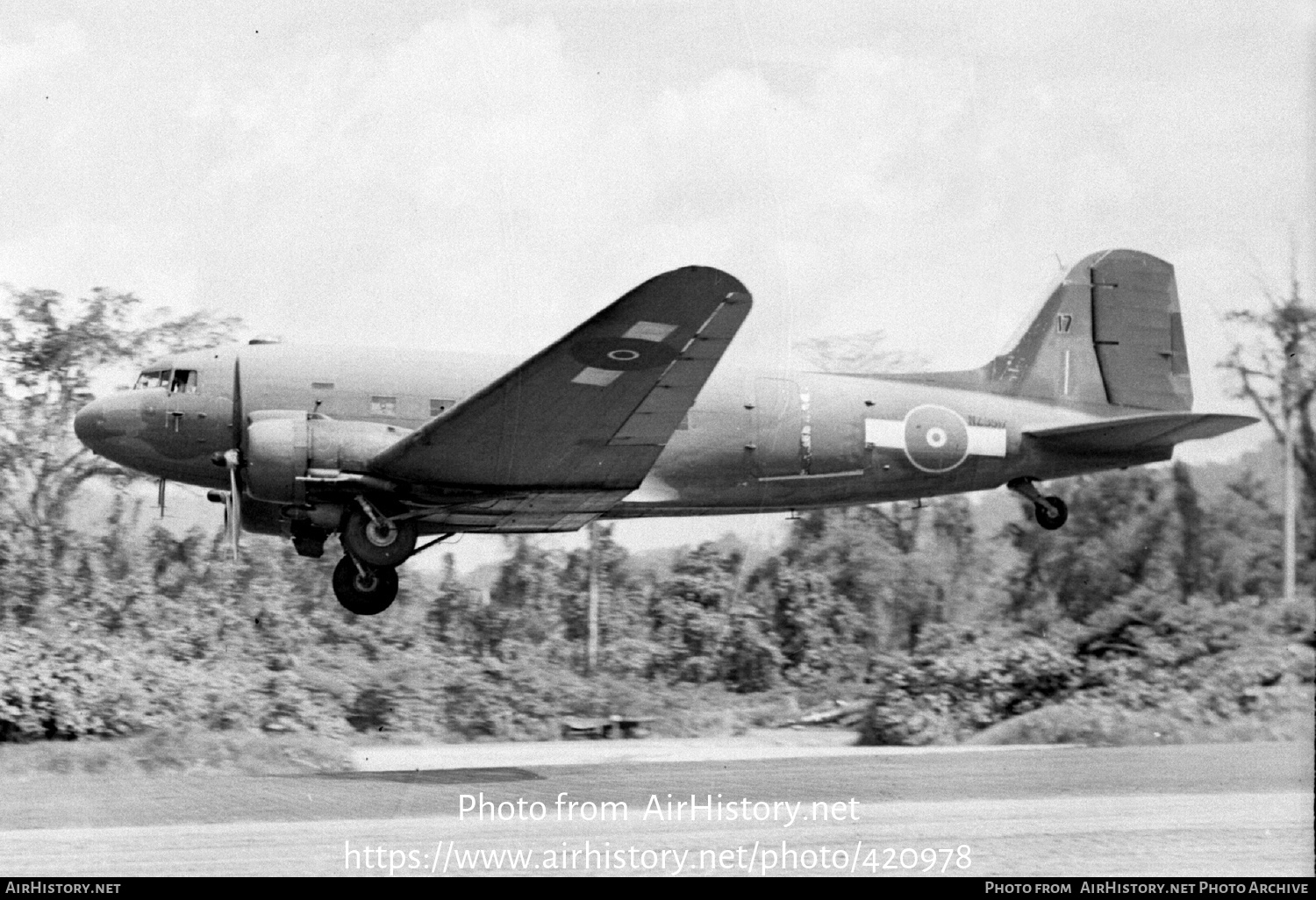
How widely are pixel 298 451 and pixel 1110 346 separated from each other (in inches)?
387

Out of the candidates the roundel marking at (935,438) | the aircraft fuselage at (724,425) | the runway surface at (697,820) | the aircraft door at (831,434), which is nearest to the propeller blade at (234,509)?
the aircraft fuselage at (724,425)

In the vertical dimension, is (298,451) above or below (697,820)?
above

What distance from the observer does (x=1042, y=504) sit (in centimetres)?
1728

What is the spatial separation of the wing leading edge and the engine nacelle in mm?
294

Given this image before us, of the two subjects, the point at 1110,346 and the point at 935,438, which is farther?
the point at 1110,346

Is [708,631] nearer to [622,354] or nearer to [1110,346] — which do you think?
[1110,346]

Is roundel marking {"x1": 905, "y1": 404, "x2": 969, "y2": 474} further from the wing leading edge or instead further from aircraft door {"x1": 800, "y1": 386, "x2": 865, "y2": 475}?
the wing leading edge

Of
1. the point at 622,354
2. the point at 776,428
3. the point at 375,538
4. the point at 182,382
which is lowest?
the point at 375,538

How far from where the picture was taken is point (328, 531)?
51.6 feet

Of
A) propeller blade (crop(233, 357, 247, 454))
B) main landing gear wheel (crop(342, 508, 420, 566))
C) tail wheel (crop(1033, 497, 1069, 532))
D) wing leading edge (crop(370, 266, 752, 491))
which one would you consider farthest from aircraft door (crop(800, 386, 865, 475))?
propeller blade (crop(233, 357, 247, 454))

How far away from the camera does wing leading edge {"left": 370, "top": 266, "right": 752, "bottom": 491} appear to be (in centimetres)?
1276

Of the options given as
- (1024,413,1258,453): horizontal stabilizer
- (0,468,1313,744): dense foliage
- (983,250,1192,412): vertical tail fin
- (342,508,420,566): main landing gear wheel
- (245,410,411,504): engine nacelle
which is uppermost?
(983,250,1192,412): vertical tail fin

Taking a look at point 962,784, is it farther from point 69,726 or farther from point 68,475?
point 68,475

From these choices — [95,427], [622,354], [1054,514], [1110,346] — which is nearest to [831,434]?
[1054,514]
